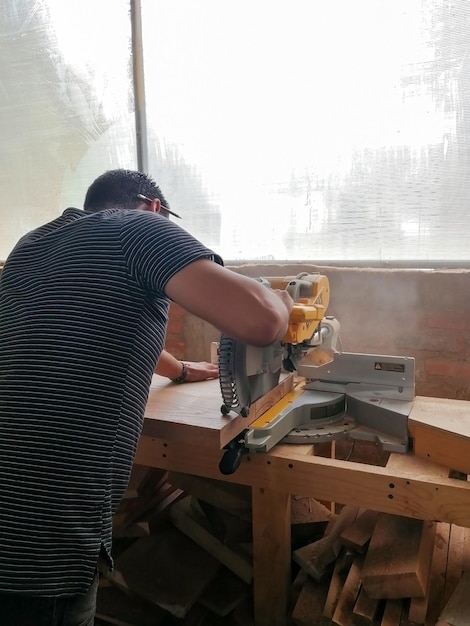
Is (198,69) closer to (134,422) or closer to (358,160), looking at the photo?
(358,160)

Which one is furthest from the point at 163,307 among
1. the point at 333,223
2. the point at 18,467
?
the point at 333,223

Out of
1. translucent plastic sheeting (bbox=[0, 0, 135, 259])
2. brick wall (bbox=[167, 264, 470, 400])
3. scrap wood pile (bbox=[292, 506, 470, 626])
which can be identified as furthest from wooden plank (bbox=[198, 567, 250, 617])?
translucent plastic sheeting (bbox=[0, 0, 135, 259])

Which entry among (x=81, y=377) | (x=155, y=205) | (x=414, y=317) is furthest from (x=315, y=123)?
(x=81, y=377)

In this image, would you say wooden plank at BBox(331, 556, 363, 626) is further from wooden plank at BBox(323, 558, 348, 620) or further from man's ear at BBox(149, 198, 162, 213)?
man's ear at BBox(149, 198, 162, 213)

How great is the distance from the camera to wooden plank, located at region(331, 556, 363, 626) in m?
1.19

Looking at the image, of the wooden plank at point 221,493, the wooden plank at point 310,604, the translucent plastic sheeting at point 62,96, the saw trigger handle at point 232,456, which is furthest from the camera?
the translucent plastic sheeting at point 62,96

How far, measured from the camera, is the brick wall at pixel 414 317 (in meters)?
1.83

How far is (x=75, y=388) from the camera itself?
2.93ft

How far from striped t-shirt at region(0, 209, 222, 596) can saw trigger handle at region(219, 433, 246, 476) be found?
0.85 ft

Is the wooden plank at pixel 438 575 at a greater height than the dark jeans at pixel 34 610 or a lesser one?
lesser

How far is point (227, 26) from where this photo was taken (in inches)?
90.6

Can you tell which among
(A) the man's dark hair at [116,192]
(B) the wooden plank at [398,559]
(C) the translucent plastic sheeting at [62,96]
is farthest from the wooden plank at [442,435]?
(C) the translucent plastic sheeting at [62,96]

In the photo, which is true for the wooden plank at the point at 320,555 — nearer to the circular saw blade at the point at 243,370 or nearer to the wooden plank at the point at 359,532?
the wooden plank at the point at 359,532

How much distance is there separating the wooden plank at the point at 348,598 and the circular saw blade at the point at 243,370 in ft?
1.67
